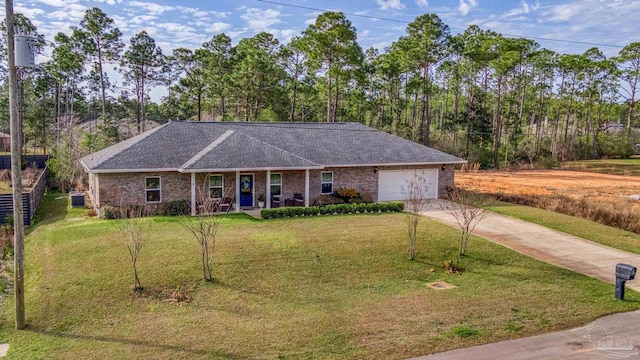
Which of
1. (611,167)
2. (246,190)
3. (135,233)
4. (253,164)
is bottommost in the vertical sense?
(135,233)

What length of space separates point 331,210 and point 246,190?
416 centimetres

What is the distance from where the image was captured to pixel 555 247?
1509 cm

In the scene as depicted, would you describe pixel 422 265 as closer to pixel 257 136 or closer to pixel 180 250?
pixel 180 250

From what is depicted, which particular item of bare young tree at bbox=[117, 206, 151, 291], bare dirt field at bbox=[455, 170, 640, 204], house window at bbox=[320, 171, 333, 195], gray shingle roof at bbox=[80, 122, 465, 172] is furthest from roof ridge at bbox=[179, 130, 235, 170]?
bare dirt field at bbox=[455, 170, 640, 204]

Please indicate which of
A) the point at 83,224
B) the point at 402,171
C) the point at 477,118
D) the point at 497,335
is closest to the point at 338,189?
the point at 402,171

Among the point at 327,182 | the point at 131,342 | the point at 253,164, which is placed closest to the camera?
the point at 131,342

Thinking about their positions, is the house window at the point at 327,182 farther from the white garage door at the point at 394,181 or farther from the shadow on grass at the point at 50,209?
the shadow on grass at the point at 50,209

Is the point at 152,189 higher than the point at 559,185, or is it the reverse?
the point at 152,189

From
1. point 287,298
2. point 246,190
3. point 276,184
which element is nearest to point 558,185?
point 276,184

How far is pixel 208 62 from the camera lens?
4416cm

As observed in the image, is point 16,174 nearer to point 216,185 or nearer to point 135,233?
point 135,233

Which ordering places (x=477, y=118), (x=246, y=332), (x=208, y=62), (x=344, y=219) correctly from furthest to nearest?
(x=477, y=118) < (x=208, y=62) < (x=344, y=219) < (x=246, y=332)

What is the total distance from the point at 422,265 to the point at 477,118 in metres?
41.3

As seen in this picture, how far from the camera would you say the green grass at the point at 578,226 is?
15.9 meters
